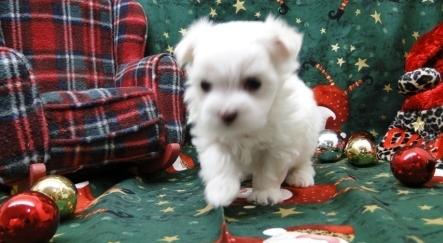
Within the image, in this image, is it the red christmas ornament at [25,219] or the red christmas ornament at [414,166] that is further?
the red christmas ornament at [414,166]

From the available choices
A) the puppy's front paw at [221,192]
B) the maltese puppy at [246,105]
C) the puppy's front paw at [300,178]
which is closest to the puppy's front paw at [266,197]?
the maltese puppy at [246,105]

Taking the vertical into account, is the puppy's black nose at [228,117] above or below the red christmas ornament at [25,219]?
above

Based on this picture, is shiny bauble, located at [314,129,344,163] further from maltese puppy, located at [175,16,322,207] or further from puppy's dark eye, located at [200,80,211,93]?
puppy's dark eye, located at [200,80,211,93]

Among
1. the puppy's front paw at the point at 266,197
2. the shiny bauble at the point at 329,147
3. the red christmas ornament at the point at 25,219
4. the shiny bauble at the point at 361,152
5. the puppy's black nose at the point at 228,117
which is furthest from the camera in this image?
the shiny bauble at the point at 329,147

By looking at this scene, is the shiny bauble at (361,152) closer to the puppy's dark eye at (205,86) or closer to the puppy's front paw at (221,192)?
the puppy's front paw at (221,192)

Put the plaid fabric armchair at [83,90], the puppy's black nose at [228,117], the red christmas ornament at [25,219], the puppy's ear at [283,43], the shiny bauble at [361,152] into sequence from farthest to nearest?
1. the shiny bauble at [361,152]
2. the plaid fabric armchair at [83,90]
3. the puppy's ear at [283,43]
4. the puppy's black nose at [228,117]
5. the red christmas ornament at [25,219]

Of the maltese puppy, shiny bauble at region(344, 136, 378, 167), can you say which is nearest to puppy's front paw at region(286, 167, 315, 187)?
the maltese puppy

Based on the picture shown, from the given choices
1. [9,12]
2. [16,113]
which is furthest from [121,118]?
[9,12]
